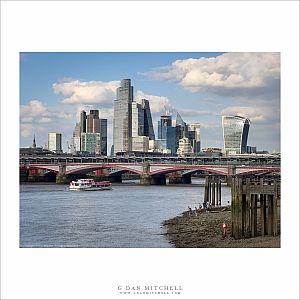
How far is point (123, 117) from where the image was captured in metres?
8.18

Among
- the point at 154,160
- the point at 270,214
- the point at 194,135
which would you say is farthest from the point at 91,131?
the point at 270,214

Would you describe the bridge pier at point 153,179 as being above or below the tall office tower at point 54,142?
below

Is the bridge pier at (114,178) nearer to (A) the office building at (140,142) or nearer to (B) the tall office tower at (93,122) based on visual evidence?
(A) the office building at (140,142)

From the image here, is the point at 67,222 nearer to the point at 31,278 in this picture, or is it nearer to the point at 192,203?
the point at 31,278

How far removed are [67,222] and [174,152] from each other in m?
1.72

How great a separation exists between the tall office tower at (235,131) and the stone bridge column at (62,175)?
325cm

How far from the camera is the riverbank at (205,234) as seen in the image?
25.6 ft

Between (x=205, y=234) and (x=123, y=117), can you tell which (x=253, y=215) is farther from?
(x=123, y=117)

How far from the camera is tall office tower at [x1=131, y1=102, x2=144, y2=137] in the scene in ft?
26.6

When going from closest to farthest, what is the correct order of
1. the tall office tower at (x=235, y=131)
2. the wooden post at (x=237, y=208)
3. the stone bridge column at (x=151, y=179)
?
the tall office tower at (x=235, y=131), the wooden post at (x=237, y=208), the stone bridge column at (x=151, y=179)

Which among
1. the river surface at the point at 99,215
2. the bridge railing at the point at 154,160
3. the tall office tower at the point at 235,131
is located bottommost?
the river surface at the point at 99,215

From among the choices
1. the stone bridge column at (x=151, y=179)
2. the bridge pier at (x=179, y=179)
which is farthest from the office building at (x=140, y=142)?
the bridge pier at (x=179, y=179)
